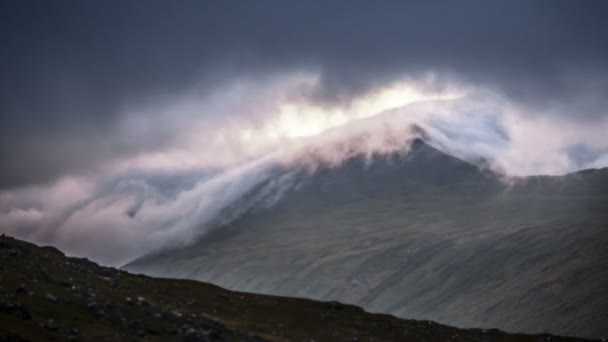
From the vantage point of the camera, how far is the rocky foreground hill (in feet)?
167

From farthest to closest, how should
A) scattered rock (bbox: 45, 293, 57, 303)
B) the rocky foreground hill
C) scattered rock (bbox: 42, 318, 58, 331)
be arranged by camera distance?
1. scattered rock (bbox: 45, 293, 57, 303)
2. the rocky foreground hill
3. scattered rock (bbox: 42, 318, 58, 331)

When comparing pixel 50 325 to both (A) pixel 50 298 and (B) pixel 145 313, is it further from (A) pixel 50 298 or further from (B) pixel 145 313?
(B) pixel 145 313

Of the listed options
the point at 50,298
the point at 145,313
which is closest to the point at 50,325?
the point at 50,298

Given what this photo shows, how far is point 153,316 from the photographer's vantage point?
58594mm

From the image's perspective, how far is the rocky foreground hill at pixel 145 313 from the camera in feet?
167

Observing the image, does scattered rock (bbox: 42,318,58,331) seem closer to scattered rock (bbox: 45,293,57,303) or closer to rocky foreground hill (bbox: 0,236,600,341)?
rocky foreground hill (bbox: 0,236,600,341)

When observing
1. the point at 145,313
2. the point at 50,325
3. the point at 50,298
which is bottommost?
the point at 50,325

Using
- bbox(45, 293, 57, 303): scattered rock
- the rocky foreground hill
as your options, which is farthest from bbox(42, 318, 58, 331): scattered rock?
bbox(45, 293, 57, 303): scattered rock

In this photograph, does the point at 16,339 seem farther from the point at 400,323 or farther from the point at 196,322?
the point at 400,323

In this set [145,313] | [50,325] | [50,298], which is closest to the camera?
[50,325]

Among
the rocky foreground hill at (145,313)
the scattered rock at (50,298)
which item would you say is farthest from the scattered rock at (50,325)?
the scattered rock at (50,298)

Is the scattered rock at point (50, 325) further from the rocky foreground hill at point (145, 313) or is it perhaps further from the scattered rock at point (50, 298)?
the scattered rock at point (50, 298)

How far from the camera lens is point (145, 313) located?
193 feet

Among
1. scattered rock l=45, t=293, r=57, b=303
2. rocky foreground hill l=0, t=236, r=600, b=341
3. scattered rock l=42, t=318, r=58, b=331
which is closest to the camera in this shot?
scattered rock l=42, t=318, r=58, b=331
